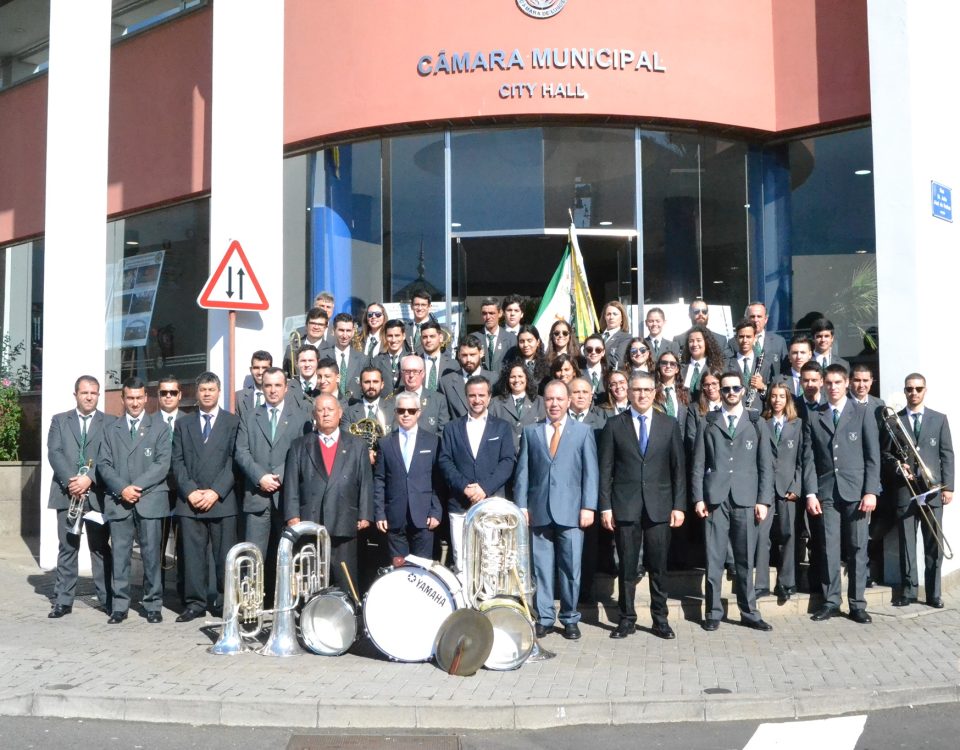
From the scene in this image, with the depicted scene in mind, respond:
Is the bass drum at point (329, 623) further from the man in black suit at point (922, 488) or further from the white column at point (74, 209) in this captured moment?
the white column at point (74, 209)

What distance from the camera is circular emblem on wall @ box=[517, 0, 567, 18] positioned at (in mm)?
14062

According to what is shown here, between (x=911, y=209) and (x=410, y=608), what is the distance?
21.7 ft

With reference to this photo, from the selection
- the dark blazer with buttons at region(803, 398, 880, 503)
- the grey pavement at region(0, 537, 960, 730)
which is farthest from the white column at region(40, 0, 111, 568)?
the dark blazer with buttons at region(803, 398, 880, 503)

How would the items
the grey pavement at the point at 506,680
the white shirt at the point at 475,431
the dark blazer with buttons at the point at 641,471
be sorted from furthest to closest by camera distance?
the white shirt at the point at 475,431 < the dark blazer with buttons at the point at 641,471 < the grey pavement at the point at 506,680

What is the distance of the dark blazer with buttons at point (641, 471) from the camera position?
8.93 m

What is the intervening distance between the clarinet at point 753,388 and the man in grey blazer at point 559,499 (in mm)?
1933

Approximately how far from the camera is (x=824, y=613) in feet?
31.4

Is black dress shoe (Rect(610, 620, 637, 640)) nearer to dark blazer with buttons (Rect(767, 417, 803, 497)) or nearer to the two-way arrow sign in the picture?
dark blazer with buttons (Rect(767, 417, 803, 497))

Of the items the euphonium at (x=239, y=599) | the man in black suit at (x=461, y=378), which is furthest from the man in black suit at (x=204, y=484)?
the man in black suit at (x=461, y=378)

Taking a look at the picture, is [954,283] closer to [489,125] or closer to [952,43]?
[952,43]

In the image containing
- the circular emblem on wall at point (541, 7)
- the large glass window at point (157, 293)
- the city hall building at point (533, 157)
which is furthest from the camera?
the large glass window at point (157, 293)

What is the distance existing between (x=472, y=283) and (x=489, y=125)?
2102 millimetres

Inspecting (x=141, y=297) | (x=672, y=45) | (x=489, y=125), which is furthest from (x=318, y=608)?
(x=141, y=297)

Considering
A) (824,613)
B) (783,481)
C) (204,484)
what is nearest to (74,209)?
(204,484)
